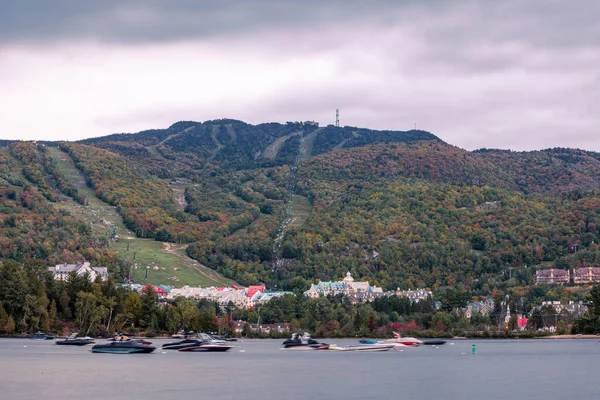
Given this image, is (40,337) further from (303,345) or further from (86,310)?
(303,345)

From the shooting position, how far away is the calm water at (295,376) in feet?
214

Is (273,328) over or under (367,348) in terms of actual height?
over

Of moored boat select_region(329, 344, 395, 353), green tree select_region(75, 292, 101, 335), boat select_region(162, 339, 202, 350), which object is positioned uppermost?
green tree select_region(75, 292, 101, 335)

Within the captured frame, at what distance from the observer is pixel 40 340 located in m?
143

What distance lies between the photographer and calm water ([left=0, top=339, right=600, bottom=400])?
214ft

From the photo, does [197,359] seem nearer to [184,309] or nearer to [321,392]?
[321,392]

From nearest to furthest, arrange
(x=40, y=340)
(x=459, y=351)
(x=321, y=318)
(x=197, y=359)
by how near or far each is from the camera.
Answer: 1. (x=197, y=359)
2. (x=459, y=351)
3. (x=40, y=340)
4. (x=321, y=318)

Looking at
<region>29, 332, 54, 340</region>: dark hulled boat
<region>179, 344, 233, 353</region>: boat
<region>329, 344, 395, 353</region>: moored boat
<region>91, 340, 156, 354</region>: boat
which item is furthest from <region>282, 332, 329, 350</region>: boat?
<region>29, 332, 54, 340</region>: dark hulled boat

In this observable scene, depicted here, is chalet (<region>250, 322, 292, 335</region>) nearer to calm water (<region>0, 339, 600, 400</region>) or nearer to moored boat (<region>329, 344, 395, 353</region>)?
moored boat (<region>329, 344, 395, 353</region>)

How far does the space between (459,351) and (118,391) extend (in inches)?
2702

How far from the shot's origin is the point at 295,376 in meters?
79.8

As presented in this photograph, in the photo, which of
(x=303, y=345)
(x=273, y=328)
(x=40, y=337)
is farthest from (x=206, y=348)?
(x=273, y=328)

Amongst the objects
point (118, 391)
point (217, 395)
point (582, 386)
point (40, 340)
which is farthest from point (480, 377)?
point (40, 340)

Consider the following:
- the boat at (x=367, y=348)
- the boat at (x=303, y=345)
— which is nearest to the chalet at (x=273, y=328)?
the boat at (x=303, y=345)
